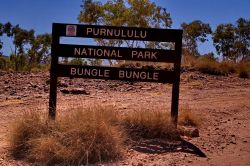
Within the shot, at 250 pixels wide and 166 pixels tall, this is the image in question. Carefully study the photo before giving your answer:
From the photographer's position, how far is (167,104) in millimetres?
13008

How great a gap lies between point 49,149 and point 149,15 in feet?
86.6

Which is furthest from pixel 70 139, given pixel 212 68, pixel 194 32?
pixel 194 32

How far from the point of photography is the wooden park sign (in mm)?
9412

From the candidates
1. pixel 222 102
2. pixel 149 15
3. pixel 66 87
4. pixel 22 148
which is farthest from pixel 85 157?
pixel 149 15

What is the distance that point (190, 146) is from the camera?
8.57 meters

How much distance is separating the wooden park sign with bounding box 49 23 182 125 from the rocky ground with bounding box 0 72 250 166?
1.11m

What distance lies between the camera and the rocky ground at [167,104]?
8.02 metres

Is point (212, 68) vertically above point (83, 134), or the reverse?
point (212, 68)

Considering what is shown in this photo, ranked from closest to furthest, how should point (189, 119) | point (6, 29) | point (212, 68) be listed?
point (189, 119) < point (212, 68) < point (6, 29)

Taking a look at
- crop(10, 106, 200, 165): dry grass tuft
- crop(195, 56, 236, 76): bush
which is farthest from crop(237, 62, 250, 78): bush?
crop(10, 106, 200, 165): dry grass tuft

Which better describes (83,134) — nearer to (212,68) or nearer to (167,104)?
(167,104)

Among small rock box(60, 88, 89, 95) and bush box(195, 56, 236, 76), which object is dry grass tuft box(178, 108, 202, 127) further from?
bush box(195, 56, 236, 76)

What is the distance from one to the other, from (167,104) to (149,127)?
410 cm

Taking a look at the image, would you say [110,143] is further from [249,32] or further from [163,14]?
[249,32]
